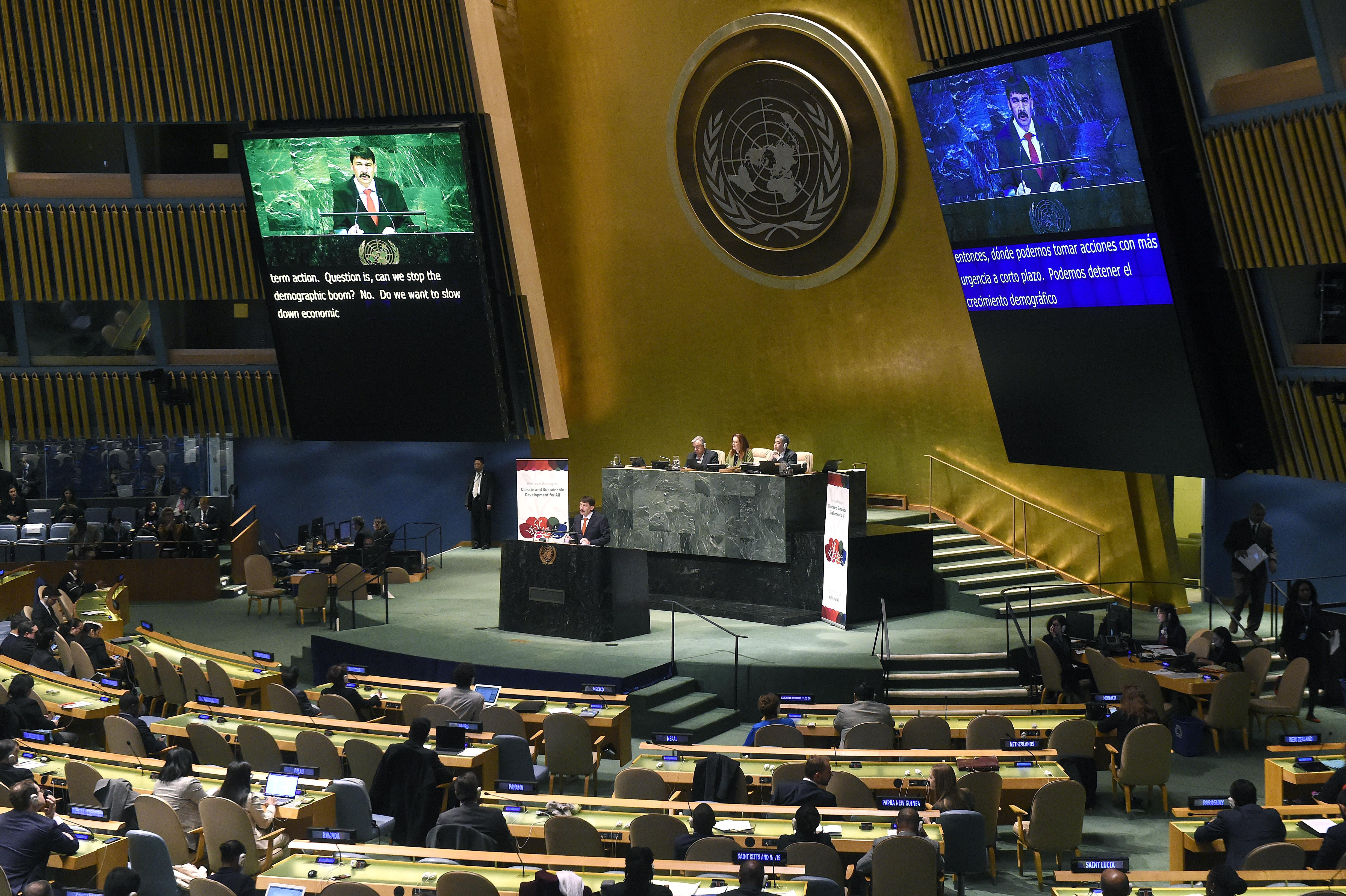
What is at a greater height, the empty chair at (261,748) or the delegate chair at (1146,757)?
the empty chair at (261,748)

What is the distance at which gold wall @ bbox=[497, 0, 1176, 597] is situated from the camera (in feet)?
57.5

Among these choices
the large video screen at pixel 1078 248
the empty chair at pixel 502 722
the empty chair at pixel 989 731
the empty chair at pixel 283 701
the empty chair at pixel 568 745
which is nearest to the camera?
the empty chair at pixel 989 731

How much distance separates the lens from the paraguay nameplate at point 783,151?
58.4 ft

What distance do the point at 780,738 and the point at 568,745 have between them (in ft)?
5.90

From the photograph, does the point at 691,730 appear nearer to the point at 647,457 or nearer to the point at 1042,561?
the point at 1042,561

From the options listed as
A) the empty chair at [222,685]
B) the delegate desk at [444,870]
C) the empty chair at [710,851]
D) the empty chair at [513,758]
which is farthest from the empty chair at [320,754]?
the empty chair at [710,851]

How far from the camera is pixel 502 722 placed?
11305 mm

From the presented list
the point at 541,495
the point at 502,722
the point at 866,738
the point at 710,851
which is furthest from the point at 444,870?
the point at 541,495

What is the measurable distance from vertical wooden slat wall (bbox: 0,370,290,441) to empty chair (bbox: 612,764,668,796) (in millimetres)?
13156

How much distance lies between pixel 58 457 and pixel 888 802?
21243 mm

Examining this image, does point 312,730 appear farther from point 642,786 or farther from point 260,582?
point 260,582

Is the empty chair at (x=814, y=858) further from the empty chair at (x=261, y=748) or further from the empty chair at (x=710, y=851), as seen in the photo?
the empty chair at (x=261, y=748)

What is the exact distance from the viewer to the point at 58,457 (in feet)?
83.7

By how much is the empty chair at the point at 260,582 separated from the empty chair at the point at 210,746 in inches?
342
